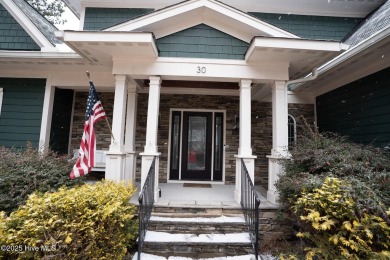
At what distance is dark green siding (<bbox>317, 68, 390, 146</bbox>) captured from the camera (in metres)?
4.13

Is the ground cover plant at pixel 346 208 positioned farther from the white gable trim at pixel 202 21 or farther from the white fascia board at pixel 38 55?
the white fascia board at pixel 38 55

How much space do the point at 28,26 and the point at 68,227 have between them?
5275 mm

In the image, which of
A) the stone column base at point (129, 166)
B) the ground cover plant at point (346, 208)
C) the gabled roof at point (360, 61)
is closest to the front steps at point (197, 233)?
the ground cover plant at point (346, 208)

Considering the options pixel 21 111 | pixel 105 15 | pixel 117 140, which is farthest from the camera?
pixel 105 15

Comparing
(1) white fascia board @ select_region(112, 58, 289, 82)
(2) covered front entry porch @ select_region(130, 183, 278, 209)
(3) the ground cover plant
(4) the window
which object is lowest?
(2) covered front entry porch @ select_region(130, 183, 278, 209)

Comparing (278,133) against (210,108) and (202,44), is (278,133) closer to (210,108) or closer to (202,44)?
(202,44)

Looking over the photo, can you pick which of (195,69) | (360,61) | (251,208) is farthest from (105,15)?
(360,61)

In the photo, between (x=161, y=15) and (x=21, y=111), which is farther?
(x=21, y=111)

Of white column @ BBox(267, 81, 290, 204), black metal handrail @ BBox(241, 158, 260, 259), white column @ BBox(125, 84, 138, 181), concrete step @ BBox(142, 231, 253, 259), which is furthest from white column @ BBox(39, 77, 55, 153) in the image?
white column @ BBox(267, 81, 290, 204)

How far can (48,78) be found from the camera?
5215mm

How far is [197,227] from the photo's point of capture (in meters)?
3.33

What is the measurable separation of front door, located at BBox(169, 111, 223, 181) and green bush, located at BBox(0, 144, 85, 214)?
2635 millimetres

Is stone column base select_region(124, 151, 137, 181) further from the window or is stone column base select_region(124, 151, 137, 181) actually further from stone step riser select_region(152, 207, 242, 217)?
the window

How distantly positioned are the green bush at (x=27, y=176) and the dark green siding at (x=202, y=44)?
2.84m
